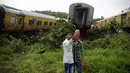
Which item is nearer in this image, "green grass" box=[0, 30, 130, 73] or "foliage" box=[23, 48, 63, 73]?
"green grass" box=[0, 30, 130, 73]

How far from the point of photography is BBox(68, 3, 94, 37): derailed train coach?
12461 millimetres

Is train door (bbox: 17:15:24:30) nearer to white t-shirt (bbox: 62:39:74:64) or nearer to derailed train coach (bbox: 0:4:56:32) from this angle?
derailed train coach (bbox: 0:4:56:32)

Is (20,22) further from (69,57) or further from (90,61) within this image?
(69,57)

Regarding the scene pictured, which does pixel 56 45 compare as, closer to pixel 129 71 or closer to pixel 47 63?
pixel 47 63

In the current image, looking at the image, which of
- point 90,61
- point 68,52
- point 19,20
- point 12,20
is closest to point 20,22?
point 19,20

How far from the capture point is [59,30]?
37.7 ft

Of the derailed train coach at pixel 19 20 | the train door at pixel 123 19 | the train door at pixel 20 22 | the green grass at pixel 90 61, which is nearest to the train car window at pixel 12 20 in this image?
the derailed train coach at pixel 19 20

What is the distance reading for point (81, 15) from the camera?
12758mm

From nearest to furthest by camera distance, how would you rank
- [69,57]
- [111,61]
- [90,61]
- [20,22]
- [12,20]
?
1. [69,57]
2. [111,61]
3. [90,61]
4. [12,20]
5. [20,22]

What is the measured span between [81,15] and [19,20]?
6253 mm

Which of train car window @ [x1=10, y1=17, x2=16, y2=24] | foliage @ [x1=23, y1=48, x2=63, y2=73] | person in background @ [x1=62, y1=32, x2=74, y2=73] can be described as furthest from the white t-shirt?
train car window @ [x1=10, y1=17, x2=16, y2=24]

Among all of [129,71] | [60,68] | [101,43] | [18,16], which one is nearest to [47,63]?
[60,68]

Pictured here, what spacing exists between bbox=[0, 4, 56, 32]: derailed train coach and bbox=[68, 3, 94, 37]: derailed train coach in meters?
5.20

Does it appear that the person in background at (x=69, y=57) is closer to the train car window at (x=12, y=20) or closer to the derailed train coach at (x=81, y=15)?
the derailed train coach at (x=81, y=15)
